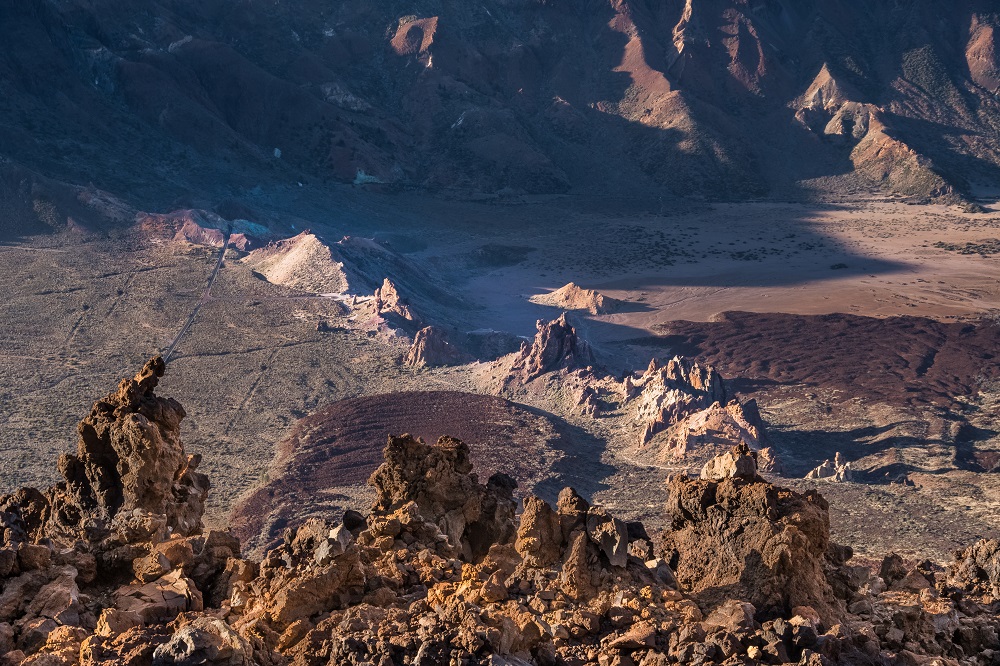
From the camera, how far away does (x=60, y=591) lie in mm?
11453

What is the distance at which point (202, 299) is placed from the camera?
6794 centimetres

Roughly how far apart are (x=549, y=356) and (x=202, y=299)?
23.8 metres

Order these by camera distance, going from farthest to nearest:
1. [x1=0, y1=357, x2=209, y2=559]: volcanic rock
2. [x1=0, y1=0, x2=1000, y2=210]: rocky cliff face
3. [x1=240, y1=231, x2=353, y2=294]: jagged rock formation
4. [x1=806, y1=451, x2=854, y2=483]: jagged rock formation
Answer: [x1=0, y1=0, x2=1000, y2=210]: rocky cliff face < [x1=240, y1=231, x2=353, y2=294]: jagged rock formation < [x1=806, y1=451, x2=854, y2=483]: jagged rock formation < [x1=0, y1=357, x2=209, y2=559]: volcanic rock

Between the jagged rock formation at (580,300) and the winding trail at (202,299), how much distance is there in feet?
69.0

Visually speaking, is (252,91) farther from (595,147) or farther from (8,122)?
(595,147)

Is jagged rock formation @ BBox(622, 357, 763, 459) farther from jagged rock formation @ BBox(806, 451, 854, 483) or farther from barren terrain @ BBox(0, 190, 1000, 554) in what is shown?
jagged rock formation @ BBox(806, 451, 854, 483)

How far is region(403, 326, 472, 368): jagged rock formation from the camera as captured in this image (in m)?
58.3

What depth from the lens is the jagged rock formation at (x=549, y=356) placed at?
55062mm

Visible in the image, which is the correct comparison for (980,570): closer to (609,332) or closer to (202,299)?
(609,332)

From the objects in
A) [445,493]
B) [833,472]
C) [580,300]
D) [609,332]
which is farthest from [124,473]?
[580,300]

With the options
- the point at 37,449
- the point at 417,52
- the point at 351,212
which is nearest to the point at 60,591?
the point at 37,449

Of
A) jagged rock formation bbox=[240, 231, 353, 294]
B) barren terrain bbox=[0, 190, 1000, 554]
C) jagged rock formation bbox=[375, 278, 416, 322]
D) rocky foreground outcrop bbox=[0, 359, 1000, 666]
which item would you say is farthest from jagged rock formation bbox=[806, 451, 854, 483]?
jagged rock formation bbox=[240, 231, 353, 294]

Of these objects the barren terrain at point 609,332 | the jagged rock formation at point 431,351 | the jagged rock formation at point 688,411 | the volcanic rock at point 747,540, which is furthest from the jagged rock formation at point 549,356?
the volcanic rock at point 747,540

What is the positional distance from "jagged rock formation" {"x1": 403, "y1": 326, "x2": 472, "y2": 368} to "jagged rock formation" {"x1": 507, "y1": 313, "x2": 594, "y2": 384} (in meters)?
4.26
